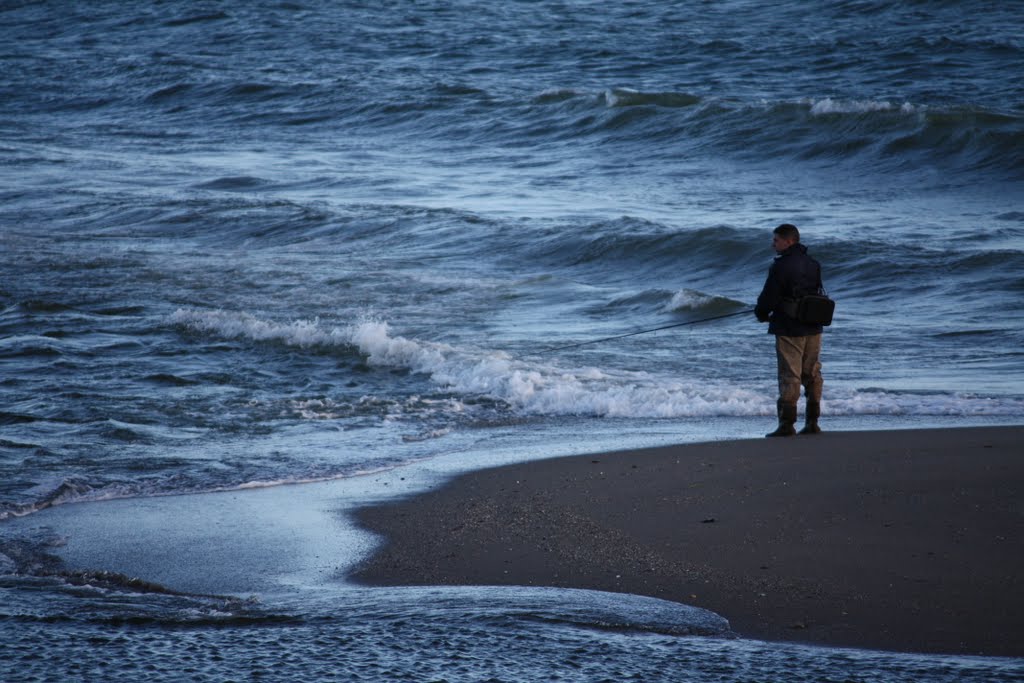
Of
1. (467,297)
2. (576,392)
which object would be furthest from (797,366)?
(467,297)

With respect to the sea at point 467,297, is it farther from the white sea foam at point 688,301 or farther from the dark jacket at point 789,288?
the dark jacket at point 789,288

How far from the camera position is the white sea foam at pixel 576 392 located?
30.5 feet

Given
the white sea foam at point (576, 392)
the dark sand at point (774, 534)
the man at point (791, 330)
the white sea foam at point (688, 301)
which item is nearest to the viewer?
the dark sand at point (774, 534)

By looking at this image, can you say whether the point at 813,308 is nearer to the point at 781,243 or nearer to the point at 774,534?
the point at 781,243

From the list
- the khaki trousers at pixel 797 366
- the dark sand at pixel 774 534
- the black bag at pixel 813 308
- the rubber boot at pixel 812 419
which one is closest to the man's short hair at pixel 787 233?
the black bag at pixel 813 308

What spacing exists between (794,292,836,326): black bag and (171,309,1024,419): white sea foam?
1.11 metres

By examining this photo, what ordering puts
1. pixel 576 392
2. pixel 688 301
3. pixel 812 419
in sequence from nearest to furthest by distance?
1. pixel 812 419
2. pixel 576 392
3. pixel 688 301

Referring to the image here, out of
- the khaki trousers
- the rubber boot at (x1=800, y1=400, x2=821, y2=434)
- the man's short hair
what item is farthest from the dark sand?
the man's short hair

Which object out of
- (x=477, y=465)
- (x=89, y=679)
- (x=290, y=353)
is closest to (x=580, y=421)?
(x=477, y=465)

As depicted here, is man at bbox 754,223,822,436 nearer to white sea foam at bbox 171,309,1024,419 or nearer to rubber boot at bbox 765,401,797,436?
rubber boot at bbox 765,401,797,436

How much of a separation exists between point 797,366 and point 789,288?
51 cm

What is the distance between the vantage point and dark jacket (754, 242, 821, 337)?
8.45 meters

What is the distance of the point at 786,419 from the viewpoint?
8.45m

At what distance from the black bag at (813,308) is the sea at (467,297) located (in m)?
0.91
